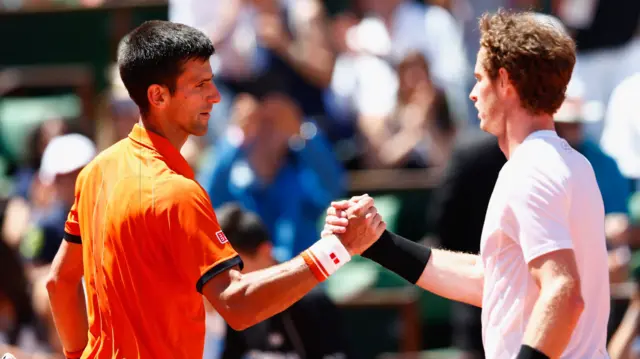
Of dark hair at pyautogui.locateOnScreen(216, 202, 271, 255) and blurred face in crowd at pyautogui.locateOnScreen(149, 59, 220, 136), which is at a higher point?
blurred face in crowd at pyautogui.locateOnScreen(149, 59, 220, 136)

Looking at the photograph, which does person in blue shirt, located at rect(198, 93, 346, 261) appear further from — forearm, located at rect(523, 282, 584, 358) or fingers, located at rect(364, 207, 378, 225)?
forearm, located at rect(523, 282, 584, 358)

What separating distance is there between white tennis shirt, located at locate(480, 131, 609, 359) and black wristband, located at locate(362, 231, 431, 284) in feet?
1.76


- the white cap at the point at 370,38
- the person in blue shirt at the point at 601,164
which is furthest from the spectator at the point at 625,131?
the white cap at the point at 370,38

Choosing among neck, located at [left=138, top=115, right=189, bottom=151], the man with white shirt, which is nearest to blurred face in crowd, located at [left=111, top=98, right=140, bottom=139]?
neck, located at [left=138, top=115, right=189, bottom=151]

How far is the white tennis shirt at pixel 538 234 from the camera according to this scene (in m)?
3.22

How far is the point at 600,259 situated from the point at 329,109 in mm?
5232

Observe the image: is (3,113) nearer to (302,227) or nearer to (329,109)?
(329,109)

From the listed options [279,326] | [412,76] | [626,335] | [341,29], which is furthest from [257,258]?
[341,29]

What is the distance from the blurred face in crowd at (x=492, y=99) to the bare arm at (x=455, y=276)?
60cm

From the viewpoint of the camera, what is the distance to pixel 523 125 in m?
3.46

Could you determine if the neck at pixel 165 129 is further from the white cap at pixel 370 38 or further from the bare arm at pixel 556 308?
the white cap at pixel 370 38

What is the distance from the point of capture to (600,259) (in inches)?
132

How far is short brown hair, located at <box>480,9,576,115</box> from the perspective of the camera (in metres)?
3.35

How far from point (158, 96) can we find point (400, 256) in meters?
1.07
